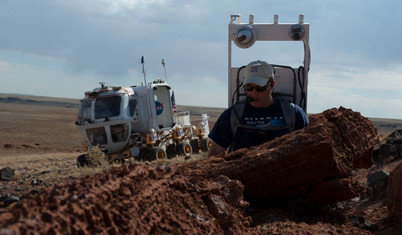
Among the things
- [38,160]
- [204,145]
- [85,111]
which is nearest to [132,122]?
[85,111]

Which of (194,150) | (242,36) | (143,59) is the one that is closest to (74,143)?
(194,150)

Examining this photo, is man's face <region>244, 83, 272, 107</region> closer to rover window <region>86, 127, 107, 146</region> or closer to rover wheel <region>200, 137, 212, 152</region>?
rover window <region>86, 127, 107, 146</region>

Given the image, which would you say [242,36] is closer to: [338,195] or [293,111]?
[293,111]

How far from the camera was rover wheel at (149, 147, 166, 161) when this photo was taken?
1881 cm

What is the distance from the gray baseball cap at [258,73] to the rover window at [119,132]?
1413cm

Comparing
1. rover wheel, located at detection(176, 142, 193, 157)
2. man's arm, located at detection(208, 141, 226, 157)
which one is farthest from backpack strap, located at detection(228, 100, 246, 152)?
rover wheel, located at detection(176, 142, 193, 157)

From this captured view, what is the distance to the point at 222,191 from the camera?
2.93 m

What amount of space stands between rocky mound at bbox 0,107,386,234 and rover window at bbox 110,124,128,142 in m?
14.9

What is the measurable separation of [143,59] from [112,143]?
10.8ft

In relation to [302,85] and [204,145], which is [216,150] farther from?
[204,145]

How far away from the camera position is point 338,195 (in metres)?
3.60

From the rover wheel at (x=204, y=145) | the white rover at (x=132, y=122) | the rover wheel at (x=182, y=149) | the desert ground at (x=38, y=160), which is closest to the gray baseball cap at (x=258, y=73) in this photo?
the desert ground at (x=38, y=160)

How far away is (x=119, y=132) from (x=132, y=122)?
631 mm

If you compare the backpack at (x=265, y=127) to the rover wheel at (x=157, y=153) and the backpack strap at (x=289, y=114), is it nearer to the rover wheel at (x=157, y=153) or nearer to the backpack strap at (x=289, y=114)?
the backpack strap at (x=289, y=114)
